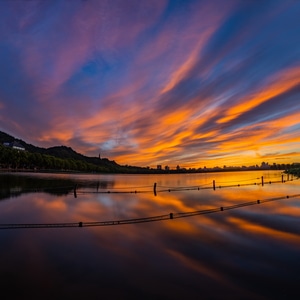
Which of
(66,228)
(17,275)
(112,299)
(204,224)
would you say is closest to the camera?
(112,299)

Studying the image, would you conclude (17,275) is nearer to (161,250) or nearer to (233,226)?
(161,250)

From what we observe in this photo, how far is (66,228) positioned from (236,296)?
13.7m

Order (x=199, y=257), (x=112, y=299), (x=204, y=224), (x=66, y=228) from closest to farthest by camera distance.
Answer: (x=112, y=299) → (x=199, y=257) → (x=66, y=228) → (x=204, y=224)

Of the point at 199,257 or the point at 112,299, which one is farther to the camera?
the point at 199,257

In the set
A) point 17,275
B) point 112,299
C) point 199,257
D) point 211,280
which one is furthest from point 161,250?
point 17,275

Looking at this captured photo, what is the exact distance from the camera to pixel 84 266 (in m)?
11.5

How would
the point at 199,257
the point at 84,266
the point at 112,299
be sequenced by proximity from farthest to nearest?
1. the point at 199,257
2. the point at 84,266
3. the point at 112,299

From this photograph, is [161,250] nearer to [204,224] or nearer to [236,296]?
[236,296]

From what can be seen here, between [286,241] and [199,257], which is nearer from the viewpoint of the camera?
[199,257]

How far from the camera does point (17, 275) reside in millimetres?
10367

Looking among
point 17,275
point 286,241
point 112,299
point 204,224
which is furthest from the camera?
point 204,224

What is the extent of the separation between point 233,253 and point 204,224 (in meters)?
7.27

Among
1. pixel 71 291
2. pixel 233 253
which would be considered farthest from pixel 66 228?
pixel 233 253

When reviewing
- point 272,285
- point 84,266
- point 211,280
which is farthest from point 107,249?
point 272,285
